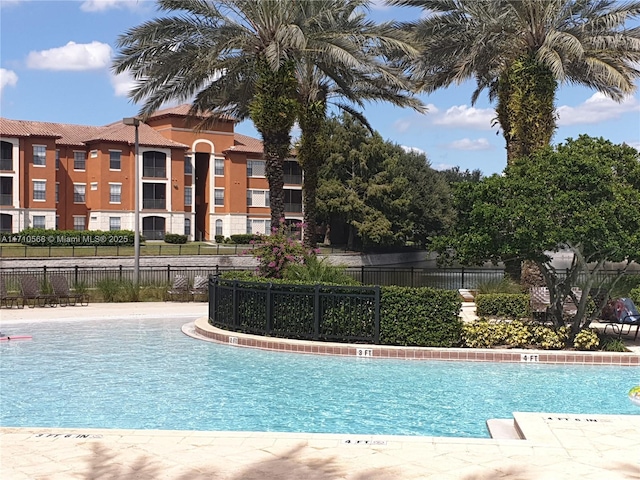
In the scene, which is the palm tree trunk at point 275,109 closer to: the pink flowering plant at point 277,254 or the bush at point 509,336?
the pink flowering plant at point 277,254

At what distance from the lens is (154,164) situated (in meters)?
64.2

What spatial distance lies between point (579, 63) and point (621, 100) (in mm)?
4572

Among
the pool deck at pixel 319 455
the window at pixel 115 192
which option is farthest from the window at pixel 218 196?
the pool deck at pixel 319 455

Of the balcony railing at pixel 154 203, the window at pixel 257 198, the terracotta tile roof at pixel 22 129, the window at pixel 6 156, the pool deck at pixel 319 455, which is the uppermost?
the terracotta tile roof at pixel 22 129

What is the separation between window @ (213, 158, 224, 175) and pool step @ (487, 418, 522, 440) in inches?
2424

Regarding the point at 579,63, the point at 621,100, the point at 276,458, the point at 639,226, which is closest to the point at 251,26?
the point at 579,63

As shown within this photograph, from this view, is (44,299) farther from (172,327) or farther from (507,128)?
(507,128)

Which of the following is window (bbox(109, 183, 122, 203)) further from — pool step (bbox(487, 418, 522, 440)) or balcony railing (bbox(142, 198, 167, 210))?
pool step (bbox(487, 418, 522, 440))

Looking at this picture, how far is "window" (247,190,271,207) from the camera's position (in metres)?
69.9

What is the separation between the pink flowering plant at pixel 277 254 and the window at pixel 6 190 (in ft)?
155

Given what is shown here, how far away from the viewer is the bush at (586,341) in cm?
1420

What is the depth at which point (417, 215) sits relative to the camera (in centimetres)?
6544

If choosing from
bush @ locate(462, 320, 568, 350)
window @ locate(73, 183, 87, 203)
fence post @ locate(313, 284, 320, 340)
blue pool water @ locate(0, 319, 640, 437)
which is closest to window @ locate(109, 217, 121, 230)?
window @ locate(73, 183, 87, 203)

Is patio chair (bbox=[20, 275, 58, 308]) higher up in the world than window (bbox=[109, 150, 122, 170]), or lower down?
lower down
